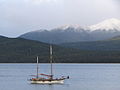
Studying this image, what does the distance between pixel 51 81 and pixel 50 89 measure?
9622 millimetres

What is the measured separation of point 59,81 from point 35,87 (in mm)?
8322

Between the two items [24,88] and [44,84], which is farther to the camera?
[44,84]

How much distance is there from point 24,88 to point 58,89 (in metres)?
9.14

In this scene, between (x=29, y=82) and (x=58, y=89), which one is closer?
(x=58, y=89)

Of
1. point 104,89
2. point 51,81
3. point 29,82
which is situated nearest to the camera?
point 104,89

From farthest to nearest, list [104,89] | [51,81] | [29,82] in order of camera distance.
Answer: [29,82] < [51,81] < [104,89]

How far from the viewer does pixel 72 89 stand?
99688mm

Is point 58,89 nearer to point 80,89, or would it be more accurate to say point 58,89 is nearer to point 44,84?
point 80,89

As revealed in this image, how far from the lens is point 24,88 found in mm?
102250

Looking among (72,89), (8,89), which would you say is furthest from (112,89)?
(8,89)

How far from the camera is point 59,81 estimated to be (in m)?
110

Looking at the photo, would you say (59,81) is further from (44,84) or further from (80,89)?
(80,89)

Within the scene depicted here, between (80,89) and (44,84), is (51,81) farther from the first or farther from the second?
(80,89)

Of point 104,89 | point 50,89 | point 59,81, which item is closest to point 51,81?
point 59,81
